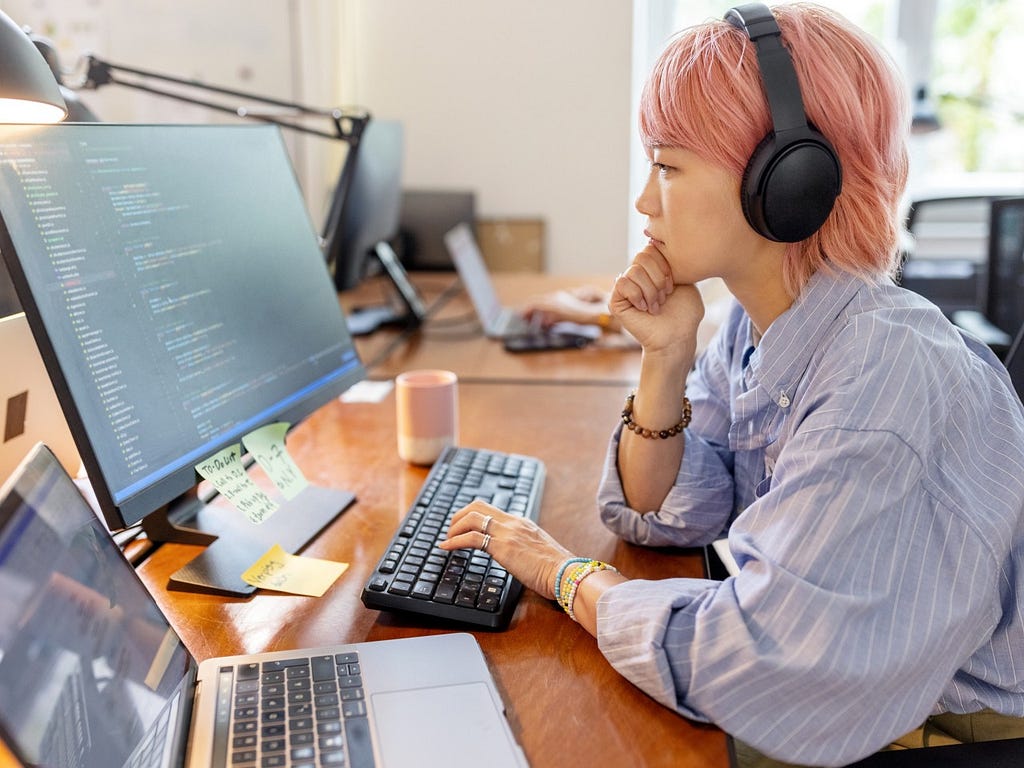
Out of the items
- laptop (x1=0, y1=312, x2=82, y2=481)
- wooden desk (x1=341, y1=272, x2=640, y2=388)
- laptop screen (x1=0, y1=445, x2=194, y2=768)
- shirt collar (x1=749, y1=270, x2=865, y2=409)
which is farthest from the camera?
wooden desk (x1=341, y1=272, x2=640, y2=388)

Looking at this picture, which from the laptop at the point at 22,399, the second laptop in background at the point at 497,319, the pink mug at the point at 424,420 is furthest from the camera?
the second laptop in background at the point at 497,319

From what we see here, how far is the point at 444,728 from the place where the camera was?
646mm

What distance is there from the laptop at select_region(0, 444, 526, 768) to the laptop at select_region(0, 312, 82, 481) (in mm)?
324

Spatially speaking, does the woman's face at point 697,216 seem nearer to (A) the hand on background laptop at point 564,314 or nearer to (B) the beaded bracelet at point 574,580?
(B) the beaded bracelet at point 574,580

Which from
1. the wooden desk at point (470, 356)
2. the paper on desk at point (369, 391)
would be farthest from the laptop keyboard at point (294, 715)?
the wooden desk at point (470, 356)

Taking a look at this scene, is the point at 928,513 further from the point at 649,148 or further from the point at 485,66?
the point at 485,66

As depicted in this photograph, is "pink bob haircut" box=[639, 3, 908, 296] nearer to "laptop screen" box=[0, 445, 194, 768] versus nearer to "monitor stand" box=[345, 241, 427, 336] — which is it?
"laptop screen" box=[0, 445, 194, 768]

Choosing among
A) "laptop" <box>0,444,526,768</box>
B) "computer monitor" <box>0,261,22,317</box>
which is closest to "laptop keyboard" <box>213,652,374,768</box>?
"laptop" <box>0,444,526,768</box>

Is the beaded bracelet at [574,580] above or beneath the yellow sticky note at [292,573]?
above

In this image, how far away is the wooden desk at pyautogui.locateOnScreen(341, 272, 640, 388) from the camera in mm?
1646

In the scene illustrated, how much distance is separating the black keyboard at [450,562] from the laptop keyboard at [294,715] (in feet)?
0.32

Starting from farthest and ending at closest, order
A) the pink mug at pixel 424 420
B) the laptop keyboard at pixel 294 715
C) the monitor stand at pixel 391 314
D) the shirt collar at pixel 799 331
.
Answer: the monitor stand at pixel 391 314 < the pink mug at pixel 424 420 < the shirt collar at pixel 799 331 < the laptop keyboard at pixel 294 715

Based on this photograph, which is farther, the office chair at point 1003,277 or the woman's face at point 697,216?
the office chair at point 1003,277

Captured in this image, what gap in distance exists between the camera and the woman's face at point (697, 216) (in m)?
0.82
